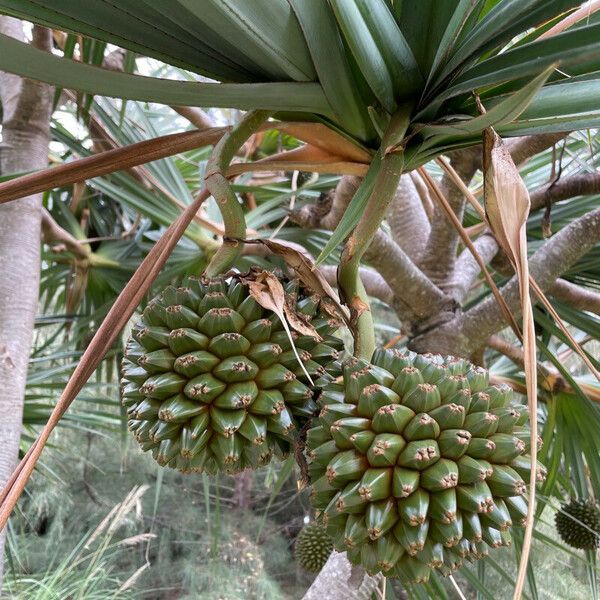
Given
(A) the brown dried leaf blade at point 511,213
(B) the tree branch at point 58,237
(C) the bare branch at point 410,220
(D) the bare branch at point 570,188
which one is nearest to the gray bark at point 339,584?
(A) the brown dried leaf blade at point 511,213

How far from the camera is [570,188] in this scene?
101cm

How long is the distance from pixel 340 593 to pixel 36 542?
3852mm

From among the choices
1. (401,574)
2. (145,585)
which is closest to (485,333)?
(401,574)

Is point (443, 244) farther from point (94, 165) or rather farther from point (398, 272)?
point (94, 165)

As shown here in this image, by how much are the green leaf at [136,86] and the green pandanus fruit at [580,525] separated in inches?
55.2

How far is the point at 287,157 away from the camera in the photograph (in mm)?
594

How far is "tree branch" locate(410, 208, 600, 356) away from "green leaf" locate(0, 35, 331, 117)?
2.07 ft

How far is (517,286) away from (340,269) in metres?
0.59

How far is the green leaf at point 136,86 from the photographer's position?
0.42 meters

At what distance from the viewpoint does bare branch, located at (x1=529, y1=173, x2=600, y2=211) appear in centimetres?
97

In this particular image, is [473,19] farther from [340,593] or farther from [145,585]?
[145,585]

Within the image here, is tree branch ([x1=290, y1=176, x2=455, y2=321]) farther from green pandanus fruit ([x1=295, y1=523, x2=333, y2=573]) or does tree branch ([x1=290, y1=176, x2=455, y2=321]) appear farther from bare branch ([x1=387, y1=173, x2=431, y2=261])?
green pandanus fruit ([x1=295, y1=523, x2=333, y2=573])

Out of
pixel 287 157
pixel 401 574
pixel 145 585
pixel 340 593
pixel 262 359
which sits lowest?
pixel 145 585

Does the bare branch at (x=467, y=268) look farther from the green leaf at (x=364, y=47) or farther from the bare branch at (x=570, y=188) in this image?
the green leaf at (x=364, y=47)
